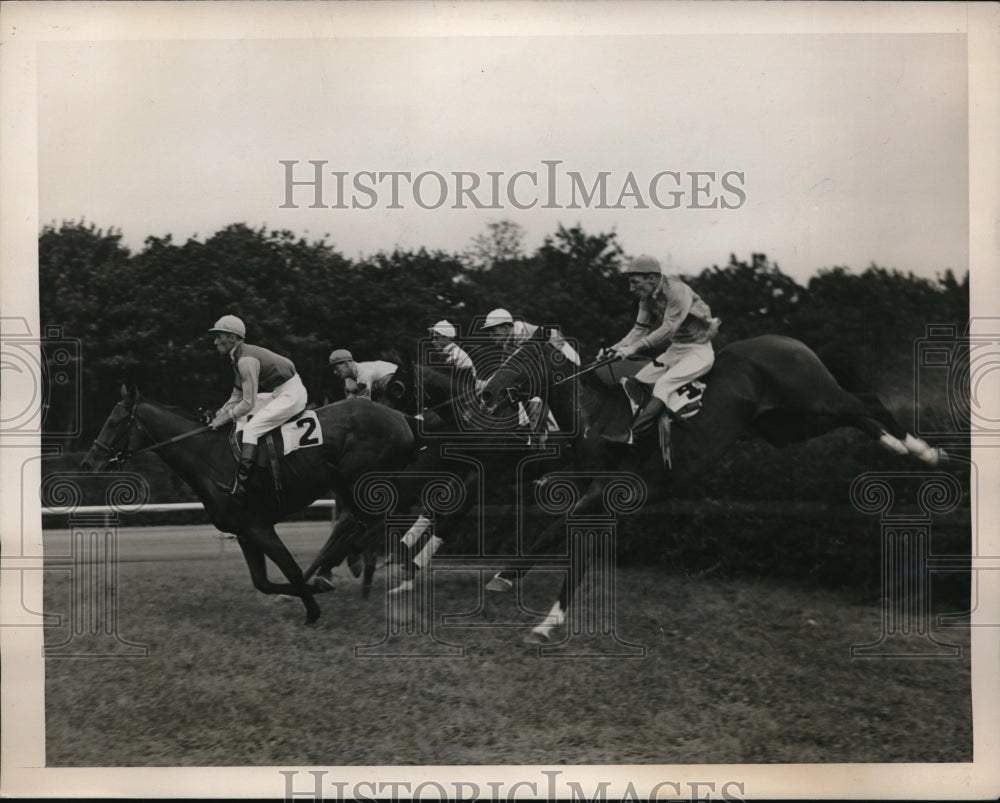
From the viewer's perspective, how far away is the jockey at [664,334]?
4.21 m

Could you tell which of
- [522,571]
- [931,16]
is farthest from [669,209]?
[522,571]

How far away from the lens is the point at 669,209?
4188 mm

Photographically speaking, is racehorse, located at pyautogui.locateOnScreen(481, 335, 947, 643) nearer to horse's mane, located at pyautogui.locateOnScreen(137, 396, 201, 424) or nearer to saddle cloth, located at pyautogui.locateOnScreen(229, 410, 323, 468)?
saddle cloth, located at pyautogui.locateOnScreen(229, 410, 323, 468)

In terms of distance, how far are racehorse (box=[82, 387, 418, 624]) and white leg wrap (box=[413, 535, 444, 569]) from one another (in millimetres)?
398

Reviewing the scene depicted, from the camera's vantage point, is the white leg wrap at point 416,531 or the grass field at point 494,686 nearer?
the grass field at point 494,686

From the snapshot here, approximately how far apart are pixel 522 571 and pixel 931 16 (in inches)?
129

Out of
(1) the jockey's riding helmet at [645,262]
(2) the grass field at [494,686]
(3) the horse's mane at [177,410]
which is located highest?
(1) the jockey's riding helmet at [645,262]

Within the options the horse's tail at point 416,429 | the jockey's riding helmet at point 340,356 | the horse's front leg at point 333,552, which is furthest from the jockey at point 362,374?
the horse's front leg at point 333,552

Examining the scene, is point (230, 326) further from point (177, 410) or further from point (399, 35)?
point (399, 35)

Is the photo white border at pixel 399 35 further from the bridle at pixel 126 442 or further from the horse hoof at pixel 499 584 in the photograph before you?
the horse hoof at pixel 499 584

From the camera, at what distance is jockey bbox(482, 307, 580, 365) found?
4203 mm

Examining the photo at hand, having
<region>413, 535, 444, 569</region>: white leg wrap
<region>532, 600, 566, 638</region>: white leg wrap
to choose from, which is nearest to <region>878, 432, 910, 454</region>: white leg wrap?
<region>532, 600, 566, 638</region>: white leg wrap

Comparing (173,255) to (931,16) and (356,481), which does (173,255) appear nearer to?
(356,481)

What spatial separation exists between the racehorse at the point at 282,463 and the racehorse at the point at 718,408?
0.57 metres
